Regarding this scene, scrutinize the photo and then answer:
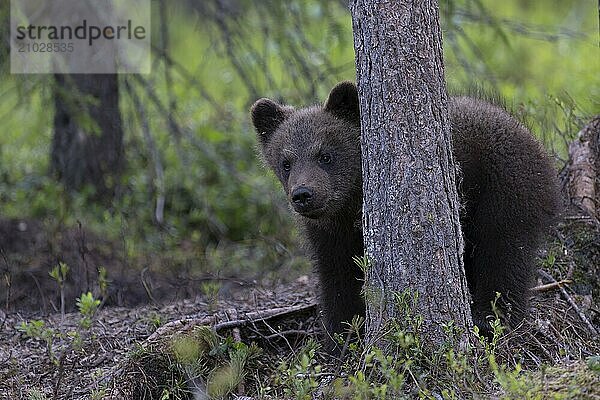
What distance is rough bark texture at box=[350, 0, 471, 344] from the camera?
4.26 meters

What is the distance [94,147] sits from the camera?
9984 mm

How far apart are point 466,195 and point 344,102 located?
102 centimetres

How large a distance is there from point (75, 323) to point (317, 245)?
6.06ft

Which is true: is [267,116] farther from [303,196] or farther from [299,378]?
[299,378]

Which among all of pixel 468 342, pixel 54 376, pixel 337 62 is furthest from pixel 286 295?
pixel 337 62

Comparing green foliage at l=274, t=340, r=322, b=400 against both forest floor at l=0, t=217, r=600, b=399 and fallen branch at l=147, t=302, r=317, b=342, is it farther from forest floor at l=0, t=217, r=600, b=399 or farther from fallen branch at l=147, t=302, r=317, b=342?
fallen branch at l=147, t=302, r=317, b=342

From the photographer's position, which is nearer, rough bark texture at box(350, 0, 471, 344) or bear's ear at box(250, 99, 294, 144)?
rough bark texture at box(350, 0, 471, 344)

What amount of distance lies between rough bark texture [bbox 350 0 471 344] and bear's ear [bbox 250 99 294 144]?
1.70 metres

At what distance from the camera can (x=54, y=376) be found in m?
5.08

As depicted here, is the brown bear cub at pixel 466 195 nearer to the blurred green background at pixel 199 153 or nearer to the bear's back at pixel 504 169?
the bear's back at pixel 504 169

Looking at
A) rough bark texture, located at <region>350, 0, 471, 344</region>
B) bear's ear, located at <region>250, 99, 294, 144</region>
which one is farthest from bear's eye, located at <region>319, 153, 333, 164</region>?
rough bark texture, located at <region>350, 0, 471, 344</region>

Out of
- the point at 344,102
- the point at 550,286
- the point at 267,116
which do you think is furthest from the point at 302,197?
the point at 550,286

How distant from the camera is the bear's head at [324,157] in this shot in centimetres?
531

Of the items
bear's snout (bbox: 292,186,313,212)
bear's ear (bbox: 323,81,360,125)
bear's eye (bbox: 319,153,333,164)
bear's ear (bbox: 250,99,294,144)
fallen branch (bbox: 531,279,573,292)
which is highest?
bear's ear (bbox: 323,81,360,125)
